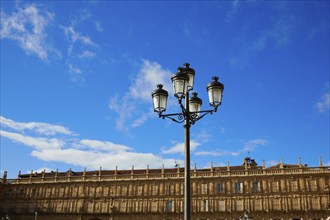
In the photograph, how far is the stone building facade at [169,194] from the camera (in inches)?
2213

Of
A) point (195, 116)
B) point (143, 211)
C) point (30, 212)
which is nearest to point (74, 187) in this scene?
point (30, 212)

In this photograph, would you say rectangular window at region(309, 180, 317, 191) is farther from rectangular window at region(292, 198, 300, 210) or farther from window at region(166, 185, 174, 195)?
window at region(166, 185, 174, 195)

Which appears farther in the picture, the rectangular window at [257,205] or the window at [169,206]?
the window at [169,206]

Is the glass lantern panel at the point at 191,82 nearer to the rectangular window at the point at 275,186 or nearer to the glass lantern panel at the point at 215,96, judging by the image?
the glass lantern panel at the point at 215,96

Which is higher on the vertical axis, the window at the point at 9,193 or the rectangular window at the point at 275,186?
the rectangular window at the point at 275,186

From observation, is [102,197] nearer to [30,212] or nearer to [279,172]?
[30,212]

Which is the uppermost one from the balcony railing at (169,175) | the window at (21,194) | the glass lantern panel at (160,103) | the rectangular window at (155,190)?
the balcony railing at (169,175)

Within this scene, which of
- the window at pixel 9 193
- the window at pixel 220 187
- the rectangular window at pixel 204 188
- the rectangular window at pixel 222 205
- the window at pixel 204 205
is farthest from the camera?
the window at pixel 9 193

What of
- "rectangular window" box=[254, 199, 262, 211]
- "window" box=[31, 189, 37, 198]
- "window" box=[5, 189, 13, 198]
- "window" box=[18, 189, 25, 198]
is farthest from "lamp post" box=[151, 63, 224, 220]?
"window" box=[5, 189, 13, 198]

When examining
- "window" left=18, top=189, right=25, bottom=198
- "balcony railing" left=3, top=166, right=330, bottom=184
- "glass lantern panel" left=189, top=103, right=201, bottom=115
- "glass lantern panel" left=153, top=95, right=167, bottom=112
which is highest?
"balcony railing" left=3, top=166, right=330, bottom=184

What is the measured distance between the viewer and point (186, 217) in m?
9.21

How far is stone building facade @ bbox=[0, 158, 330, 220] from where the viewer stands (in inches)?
2213

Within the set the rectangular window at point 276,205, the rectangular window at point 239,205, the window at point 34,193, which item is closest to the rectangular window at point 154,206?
the rectangular window at point 239,205

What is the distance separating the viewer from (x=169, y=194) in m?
62.0
